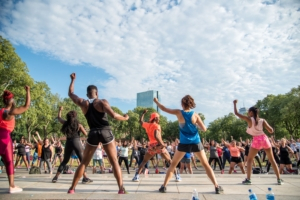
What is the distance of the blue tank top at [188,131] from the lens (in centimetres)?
471

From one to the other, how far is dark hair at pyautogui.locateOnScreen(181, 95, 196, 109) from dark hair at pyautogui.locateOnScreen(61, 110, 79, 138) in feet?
11.0

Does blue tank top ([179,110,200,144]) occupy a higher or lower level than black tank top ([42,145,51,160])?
higher

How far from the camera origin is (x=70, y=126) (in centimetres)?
625

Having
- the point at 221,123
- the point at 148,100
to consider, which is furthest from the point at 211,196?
the point at 148,100

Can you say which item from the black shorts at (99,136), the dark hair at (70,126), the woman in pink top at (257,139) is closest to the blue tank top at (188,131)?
the black shorts at (99,136)

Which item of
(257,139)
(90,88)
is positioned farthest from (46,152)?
(257,139)

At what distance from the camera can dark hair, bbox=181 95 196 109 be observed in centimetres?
496

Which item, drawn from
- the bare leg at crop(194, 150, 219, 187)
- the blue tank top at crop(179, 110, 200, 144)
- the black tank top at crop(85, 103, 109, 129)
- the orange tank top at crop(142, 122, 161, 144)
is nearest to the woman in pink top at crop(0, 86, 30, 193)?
the black tank top at crop(85, 103, 109, 129)

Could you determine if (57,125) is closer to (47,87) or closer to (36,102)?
(47,87)

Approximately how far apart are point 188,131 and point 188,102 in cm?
69

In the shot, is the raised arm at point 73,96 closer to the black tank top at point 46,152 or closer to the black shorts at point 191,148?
the black shorts at point 191,148

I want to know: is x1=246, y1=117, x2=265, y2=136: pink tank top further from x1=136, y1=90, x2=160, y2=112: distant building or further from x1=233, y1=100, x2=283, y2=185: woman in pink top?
x1=136, y1=90, x2=160, y2=112: distant building

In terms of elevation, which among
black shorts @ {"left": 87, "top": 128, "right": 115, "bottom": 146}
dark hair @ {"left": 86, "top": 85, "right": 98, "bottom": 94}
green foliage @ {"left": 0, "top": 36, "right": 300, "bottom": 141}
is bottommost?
black shorts @ {"left": 87, "top": 128, "right": 115, "bottom": 146}

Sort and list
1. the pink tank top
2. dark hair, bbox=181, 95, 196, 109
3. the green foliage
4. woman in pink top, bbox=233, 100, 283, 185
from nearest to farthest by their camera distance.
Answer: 1. dark hair, bbox=181, 95, 196, 109
2. woman in pink top, bbox=233, 100, 283, 185
3. the pink tank top
4. the green foliage
